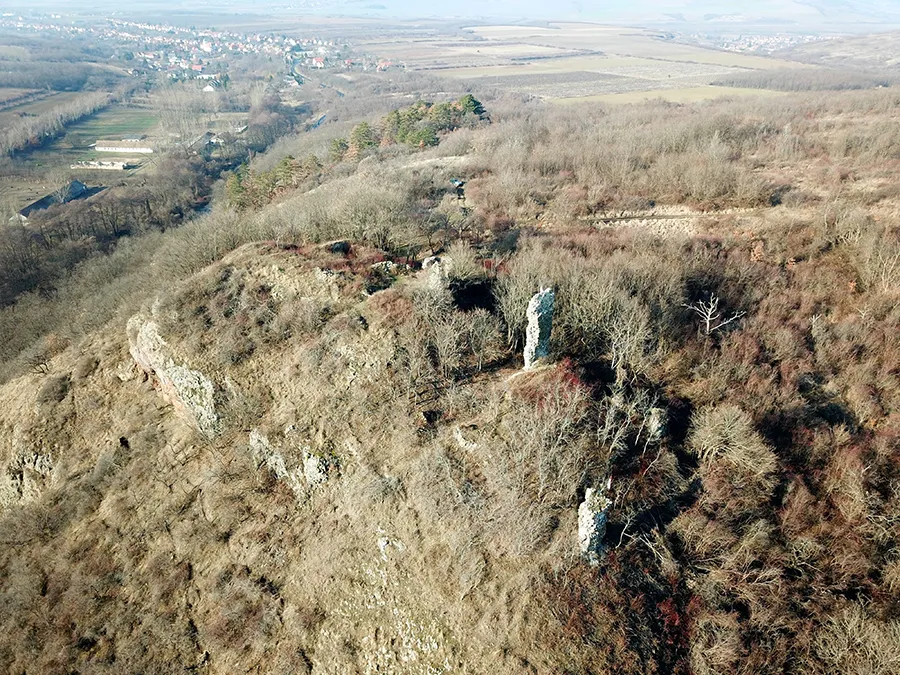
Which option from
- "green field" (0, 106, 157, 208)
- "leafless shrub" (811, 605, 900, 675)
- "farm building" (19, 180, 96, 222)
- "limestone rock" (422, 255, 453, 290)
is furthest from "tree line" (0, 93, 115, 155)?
"leafless shrub" (811, 605, 900, 675)

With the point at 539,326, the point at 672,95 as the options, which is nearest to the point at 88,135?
the point at 672,95

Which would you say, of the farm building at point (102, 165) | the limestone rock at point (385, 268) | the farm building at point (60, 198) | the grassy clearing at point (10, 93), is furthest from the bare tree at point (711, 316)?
the grassy clearing at point (10, 93)

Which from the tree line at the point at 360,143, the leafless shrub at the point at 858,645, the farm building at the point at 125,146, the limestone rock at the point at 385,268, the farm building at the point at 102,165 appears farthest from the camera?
the farm building at the point at 125,146

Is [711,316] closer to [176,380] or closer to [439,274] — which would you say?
[439,274]

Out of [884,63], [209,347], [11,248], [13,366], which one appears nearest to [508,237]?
[209,347]

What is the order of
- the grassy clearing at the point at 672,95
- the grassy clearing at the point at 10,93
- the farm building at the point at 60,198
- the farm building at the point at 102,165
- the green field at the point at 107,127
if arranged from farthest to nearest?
the grassy clearing at the point at 10,93 < the green field at the point at 107,127 < the farm building at the point at 102,165 < the grassy clearing at the point at 672,95 < the farm building at the point at 60,198

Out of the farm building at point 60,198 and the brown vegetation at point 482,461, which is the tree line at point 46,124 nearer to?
the farm building at point 60,198

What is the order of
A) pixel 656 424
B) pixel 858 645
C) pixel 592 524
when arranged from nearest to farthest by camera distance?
pixel 858 645
pixel 592 524
pixel 656 424
